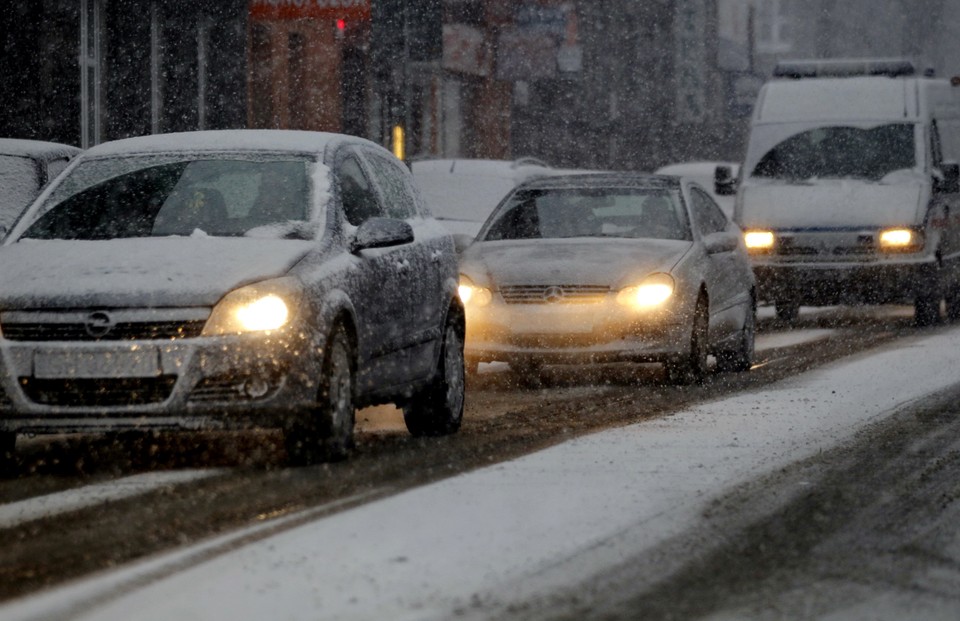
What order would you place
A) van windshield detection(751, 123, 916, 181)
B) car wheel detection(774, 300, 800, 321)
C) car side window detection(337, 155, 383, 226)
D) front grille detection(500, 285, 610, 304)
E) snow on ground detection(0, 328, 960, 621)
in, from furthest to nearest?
car wheel detection(774, 300, 800, 321) < van windshield detection(751, 123, 916, 181) < front grille detection(500, 285, 610, 304) < car side window detection(337, 155, 383, 226) < snow on ground detection(0, 328, 960, 621)

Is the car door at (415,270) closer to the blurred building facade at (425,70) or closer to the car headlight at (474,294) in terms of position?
the car headlight at (474,294)

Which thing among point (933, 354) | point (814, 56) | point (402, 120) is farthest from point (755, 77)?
point (933, 354)

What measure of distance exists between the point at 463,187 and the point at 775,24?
175ft

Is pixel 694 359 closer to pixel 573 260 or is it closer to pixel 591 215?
pixel 573 260

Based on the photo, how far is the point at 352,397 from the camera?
9609 millimetres

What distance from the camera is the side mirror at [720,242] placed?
1480 cm

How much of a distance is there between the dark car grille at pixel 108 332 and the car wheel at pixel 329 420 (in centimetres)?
63

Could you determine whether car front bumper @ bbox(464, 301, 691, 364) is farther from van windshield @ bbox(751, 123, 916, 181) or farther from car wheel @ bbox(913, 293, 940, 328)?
van windshield @ bbox(751, 123, 916, 181)

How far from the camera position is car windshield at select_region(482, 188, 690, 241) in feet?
49.2

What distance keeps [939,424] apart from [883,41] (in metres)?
73.3

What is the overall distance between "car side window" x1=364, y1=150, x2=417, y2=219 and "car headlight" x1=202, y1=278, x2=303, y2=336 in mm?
1832

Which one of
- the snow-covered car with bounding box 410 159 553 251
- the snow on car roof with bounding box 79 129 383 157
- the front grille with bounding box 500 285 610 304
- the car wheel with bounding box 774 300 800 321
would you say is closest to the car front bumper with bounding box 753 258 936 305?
the car wheel with bounding box 774 300 800 321

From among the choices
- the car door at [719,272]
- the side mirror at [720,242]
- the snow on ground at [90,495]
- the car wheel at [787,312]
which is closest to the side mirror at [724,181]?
the car wheel at [787,312]

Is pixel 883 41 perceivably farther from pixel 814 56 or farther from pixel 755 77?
pixel 755 77
